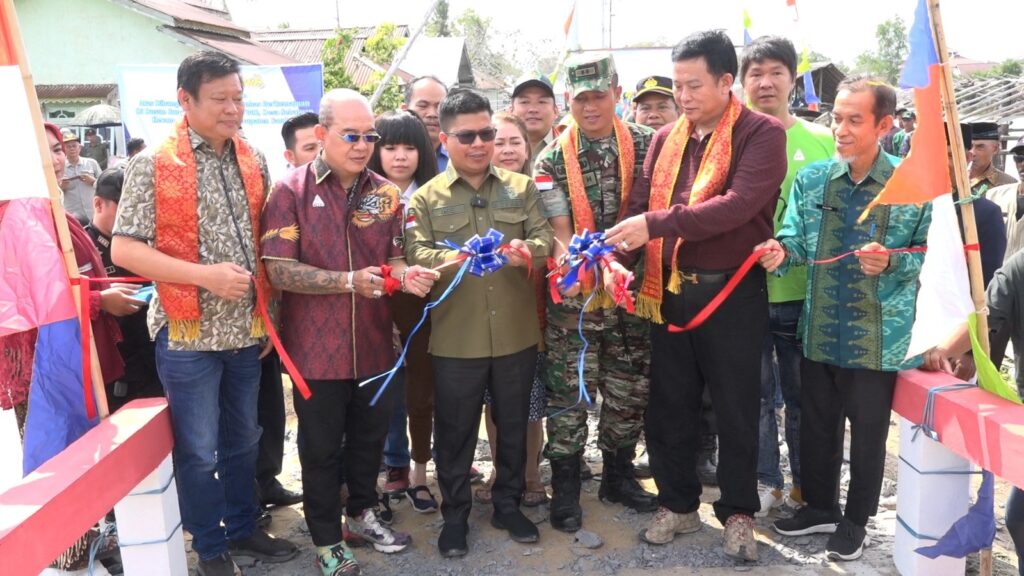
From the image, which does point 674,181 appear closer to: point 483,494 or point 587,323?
point 587,323

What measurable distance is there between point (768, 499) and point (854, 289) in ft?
4.34

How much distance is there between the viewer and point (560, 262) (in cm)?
349

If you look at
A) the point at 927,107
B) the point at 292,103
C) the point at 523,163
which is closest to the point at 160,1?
the point at 292,103

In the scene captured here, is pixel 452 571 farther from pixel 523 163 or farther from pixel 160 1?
pixel 160 1

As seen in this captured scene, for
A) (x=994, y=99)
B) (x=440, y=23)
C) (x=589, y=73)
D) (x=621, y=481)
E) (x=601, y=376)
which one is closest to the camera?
(x=589, y=73)

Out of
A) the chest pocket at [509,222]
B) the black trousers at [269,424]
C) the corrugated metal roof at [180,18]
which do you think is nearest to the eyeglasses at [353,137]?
the chest pocket at [509,222]

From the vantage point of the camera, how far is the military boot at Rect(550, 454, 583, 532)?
12.8ft

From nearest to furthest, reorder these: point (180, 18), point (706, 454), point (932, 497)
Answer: point (932, 497) < point (706, 454) < point (180, 18)

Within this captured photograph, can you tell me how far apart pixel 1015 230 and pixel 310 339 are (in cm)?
444

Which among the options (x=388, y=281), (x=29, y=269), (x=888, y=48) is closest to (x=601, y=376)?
(x=388, y=281)

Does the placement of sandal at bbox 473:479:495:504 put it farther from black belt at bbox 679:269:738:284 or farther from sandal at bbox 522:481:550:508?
black belt at bbox 679:269:738:284

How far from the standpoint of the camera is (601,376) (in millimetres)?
4023

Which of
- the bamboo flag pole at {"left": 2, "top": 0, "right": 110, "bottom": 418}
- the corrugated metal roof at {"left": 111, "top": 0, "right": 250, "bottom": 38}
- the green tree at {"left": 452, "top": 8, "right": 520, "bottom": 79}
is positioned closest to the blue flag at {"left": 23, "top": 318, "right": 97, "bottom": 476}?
the bamboo flag pole at {"left": 2, "top": 0, "right": 110, "bottom": 418}

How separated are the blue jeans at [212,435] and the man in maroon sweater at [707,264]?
5.70 feet
